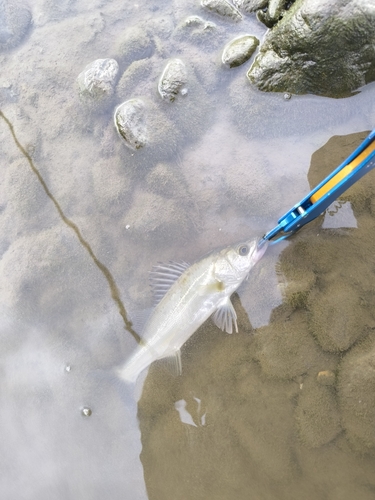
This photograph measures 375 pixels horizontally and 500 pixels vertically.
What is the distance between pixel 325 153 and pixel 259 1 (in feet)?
6.70

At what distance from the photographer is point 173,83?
4535mm

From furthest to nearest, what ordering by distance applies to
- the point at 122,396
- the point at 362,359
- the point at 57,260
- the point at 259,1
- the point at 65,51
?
the point at 65,51 → the point at 259,1 → the point at 57,260 → the point at 122,396 → the point at 362,359

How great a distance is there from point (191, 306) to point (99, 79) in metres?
2.81

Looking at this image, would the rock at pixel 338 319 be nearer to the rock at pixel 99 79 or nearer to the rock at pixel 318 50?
the rock at pixel 318 50

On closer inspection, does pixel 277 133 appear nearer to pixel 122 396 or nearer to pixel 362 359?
pixel 362 359

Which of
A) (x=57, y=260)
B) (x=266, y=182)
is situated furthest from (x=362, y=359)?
(x=57, y=260)

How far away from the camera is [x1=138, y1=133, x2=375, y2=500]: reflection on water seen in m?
3.65

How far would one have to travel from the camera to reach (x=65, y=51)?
5.02m

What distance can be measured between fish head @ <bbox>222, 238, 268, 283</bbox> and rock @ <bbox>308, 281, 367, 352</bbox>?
746 millimetres

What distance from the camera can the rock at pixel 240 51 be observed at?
4.52m

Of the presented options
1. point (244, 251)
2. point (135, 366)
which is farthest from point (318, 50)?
point (135, 366)

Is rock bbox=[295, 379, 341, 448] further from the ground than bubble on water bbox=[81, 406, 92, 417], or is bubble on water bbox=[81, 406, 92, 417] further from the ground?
rock bbox=[295, 379, 341, 448]

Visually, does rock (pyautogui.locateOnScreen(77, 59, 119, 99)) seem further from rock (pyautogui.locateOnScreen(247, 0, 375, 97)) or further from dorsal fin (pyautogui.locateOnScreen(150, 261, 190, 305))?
dorsal fin (pyautogui.locateOnScreen(150, 261, 190, 305))

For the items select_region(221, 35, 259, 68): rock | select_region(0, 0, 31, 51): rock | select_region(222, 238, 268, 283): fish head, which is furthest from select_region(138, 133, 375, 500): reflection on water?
select_region(0, 0, 31, 51): rock
